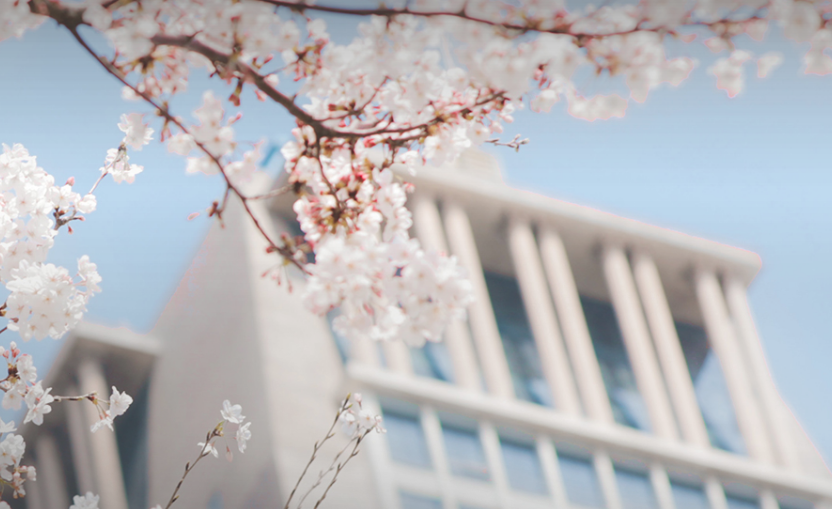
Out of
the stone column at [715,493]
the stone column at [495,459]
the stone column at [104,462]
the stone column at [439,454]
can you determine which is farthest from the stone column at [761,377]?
the stone column at [104,462]

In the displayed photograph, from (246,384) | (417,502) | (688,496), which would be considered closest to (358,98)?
(417,502)

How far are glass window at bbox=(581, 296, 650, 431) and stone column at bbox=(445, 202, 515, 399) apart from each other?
225 centimetres

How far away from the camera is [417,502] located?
10289mm

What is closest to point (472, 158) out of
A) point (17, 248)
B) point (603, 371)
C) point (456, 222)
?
point (456, 222)

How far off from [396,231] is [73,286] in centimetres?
104

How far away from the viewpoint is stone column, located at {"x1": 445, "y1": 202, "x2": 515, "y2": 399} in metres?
12.6

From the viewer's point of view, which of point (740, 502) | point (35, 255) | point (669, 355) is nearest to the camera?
point (35, 255)

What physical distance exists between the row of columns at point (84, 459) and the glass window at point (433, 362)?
548 cm

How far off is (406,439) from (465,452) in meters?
0.93

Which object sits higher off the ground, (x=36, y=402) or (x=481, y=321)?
(x=481, y=321)

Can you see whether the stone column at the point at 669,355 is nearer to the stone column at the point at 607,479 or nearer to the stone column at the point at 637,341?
the stone column at the point at 637,341

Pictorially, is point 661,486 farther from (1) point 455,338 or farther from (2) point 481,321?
(1) point 455,338

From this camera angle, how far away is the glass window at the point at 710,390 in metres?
14.2

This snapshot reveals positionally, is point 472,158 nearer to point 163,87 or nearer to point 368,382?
point 368,382
